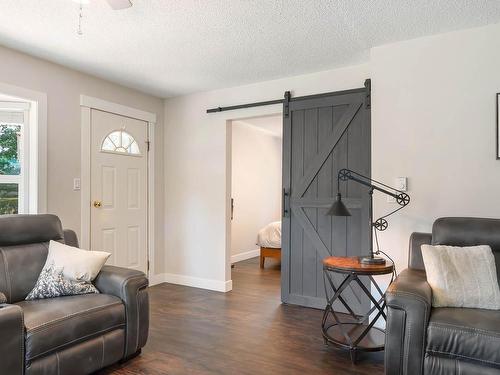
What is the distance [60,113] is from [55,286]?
1.83 m

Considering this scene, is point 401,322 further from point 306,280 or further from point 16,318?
point 16,318

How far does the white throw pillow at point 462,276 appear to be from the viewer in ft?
6.82

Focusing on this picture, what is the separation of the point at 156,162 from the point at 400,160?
2.91m

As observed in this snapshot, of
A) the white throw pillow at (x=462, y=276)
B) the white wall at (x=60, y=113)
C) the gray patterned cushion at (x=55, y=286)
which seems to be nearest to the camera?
the white throw pillow at (x=462, y=276)

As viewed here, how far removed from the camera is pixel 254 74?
375cm

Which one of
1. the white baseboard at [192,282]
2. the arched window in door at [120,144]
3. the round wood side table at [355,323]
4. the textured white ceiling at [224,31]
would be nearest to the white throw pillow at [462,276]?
the round wood side table at [355,323]

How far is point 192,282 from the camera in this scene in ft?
14.7

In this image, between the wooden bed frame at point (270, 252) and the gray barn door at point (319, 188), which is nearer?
the gray barn door at point (319, 188)

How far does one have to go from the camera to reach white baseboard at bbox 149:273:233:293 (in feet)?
14.0

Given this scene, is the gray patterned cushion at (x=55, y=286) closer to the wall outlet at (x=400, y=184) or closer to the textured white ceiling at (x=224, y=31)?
the textured white ceiling at (x=224, y=31)

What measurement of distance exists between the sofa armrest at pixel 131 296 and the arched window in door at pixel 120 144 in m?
1.82

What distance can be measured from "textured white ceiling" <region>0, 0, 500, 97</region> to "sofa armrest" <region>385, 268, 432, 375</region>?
183cm

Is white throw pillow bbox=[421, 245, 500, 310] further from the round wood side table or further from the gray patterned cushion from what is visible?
the gray patterned cushion

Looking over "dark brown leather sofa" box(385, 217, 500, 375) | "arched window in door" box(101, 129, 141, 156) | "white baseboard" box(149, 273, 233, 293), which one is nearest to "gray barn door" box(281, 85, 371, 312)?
"white baseboard" box(149, 273, 233, 293)
